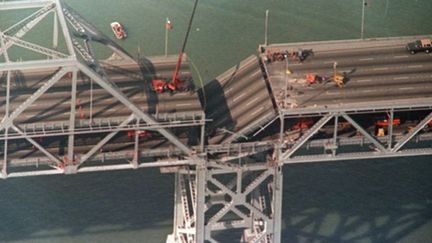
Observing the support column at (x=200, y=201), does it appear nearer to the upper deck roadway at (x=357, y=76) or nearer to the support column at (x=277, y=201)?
the support column at (x=277, y=201)

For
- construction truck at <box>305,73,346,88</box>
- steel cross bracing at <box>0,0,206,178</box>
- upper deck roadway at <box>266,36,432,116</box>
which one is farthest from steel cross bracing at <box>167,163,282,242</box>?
construction truck at <box>305,73,346,88</box>

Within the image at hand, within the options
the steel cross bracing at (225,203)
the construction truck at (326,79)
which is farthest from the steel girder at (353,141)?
the construction truck at (326,79)

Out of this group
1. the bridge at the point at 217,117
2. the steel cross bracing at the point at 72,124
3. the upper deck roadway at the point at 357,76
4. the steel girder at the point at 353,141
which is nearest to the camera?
the steel cross bracing at the point at 72,124

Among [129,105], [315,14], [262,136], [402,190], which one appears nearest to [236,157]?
[262,136]

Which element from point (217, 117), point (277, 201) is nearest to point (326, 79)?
point (217, 117)

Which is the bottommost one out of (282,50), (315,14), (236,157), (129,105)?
(236,157)

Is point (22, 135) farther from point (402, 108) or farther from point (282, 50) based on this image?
point (402, 108)

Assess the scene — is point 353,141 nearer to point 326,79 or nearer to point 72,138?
point 326,79

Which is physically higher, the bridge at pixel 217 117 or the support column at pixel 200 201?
the bridge at pixel 217 117
